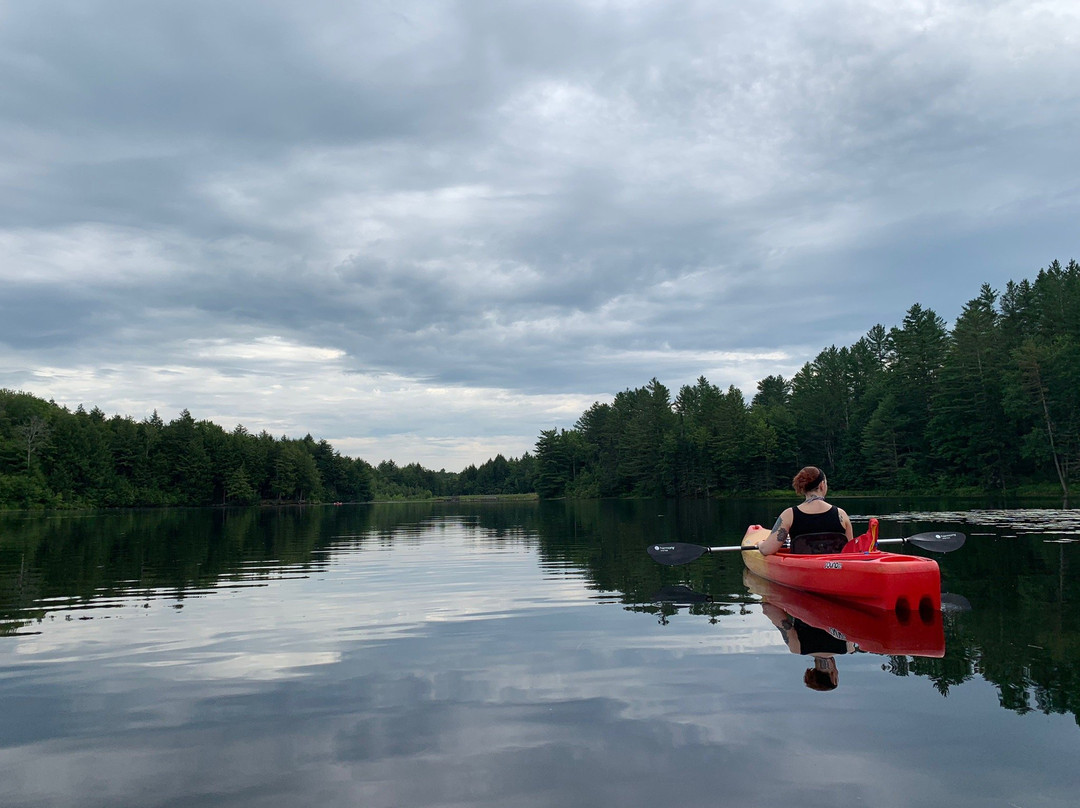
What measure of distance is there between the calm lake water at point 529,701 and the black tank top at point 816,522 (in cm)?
135

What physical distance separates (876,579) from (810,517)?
72.3 inches

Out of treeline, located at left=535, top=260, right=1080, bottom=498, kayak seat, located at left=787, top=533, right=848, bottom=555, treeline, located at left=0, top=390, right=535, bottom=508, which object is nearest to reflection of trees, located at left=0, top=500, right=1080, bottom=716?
kayak seat, located at left=787, top=533, right=848, bottom=555

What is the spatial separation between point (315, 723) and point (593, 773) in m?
2.55

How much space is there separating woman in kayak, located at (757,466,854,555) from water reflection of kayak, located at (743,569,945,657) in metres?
1.08

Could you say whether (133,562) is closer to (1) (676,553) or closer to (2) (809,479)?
(1) (676,553)

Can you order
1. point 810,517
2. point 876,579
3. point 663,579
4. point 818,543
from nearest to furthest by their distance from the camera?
point 876,579 < point 810,517 < point 818,543 < point 663,579

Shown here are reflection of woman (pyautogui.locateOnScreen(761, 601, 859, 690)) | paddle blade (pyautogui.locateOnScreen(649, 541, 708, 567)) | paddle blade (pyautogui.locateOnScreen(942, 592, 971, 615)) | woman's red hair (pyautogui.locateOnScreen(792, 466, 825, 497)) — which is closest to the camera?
reflection of woman (pyautogui.locateOnScreen(761, 601, 859, 690))

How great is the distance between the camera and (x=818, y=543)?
11.9 m

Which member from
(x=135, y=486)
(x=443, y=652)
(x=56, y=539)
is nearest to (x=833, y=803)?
(x=443, y=652)

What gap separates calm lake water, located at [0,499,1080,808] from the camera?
4.65m

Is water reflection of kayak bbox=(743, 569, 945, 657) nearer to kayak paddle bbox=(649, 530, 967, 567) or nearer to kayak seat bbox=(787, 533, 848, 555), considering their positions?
kayak seat bbox=(787, 533, 848, 555)

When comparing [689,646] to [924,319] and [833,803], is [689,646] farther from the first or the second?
[924,319]

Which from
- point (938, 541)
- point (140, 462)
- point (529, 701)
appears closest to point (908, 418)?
point (938, 541)

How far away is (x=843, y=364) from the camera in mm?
95188
